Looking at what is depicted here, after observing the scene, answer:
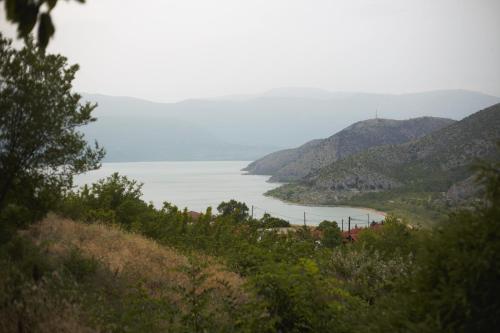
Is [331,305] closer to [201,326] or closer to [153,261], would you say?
[201,326]

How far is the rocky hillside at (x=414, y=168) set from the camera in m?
112

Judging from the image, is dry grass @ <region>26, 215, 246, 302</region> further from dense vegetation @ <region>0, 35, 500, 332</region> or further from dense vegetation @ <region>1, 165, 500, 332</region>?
dense vegetation @ <region>1, 165, 500, 332</region>

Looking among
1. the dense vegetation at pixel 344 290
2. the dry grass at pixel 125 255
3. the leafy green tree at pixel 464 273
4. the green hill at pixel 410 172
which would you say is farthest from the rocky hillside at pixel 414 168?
the leafy green tree at pixel 464 273

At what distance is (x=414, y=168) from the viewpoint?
134m

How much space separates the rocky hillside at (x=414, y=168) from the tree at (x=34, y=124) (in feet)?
339

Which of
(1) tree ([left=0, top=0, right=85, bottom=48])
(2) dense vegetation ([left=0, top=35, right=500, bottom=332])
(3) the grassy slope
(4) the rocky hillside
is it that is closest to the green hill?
(4) the rocky hillside

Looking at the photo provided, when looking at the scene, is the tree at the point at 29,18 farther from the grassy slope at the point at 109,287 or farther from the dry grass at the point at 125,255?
the dry grass at the point at 125,255

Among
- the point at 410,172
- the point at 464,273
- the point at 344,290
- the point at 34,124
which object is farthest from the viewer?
the point at 410,172

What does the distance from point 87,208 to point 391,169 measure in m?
132

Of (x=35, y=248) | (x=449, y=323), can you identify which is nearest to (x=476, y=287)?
(x=449, y=323)

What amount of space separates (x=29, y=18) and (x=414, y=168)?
142 meters

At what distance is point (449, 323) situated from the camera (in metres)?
3.98

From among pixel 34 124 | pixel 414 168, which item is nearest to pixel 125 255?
pixel 34 124

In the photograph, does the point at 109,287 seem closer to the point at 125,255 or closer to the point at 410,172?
the point at 125,255
